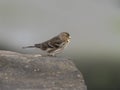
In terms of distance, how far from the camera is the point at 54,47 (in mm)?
2844

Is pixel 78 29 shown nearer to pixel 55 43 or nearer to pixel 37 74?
pixel 55 43

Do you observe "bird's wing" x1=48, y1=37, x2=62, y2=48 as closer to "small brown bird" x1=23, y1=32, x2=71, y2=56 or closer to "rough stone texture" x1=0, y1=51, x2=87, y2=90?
"small brown bird" x1=23, y1=32, x2=71, y2=56

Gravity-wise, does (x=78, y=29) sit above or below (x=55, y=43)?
below

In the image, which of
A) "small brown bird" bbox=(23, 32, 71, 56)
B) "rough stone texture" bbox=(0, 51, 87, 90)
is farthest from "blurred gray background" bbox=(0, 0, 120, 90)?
"rough stone texture" bbox=(0, 51, 87, 90)

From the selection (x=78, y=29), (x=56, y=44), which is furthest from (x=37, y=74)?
(x=78, y=29)

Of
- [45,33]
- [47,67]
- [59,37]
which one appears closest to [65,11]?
[45,33]

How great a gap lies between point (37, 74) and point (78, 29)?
6.15 ft

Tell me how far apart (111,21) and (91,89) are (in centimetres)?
67

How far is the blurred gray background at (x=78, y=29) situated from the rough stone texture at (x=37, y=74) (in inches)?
54.2

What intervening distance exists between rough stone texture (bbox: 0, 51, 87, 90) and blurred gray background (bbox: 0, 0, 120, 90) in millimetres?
1377

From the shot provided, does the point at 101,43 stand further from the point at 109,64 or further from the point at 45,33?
the point at 45,33

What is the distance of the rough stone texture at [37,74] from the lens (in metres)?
2.28

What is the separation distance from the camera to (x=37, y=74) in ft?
7.75

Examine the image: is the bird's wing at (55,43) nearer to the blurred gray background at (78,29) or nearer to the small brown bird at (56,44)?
the small brown bird at (56,44)
